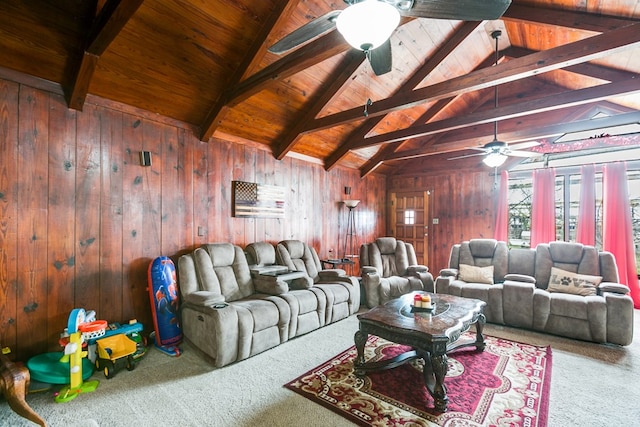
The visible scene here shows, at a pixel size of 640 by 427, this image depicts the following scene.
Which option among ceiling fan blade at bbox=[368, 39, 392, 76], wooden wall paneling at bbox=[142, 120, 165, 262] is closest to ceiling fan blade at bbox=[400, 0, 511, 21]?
ceiling fan blade at bbox=[368, 39, 392, 76]

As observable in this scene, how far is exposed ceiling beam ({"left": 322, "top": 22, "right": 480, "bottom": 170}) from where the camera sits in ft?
13.3

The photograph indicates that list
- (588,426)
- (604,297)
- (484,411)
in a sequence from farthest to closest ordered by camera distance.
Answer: (604,297), (484,411), (588,426)

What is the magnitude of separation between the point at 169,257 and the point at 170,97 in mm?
1874

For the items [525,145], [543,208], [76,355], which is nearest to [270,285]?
[76,355]

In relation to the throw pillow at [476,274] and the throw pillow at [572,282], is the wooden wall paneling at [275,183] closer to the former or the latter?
the throw pillow at [476,274]

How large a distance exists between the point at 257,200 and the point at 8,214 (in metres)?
2.65

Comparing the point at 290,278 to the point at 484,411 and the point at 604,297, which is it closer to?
the point at 484,411

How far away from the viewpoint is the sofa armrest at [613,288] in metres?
3.42

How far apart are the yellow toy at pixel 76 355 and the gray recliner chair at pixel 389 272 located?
11.2 ft

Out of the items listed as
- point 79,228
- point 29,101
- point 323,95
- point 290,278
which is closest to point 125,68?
point 29,101

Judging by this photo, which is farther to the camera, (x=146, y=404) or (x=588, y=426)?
(x=146, y=404)

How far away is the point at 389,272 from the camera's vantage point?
523 centimetres

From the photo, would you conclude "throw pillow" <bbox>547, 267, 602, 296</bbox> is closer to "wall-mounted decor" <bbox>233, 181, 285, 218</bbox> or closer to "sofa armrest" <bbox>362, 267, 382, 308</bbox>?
"sofa armrest" <bbox>362, 267, 382, 308</bbox>

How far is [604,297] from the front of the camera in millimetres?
3414
